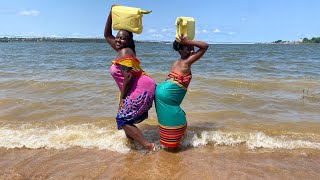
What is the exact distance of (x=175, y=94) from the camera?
4.23m

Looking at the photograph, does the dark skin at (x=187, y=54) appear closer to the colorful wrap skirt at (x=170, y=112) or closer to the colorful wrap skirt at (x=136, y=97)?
the colorful wrap skirt at (x=170, y=112)

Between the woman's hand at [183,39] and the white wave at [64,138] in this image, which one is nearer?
the woman's hand at [183,39]

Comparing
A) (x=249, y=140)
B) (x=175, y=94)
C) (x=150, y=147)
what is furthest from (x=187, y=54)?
(x=249, y=140)

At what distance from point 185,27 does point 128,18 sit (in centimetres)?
71

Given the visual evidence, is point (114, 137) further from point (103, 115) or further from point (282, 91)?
point (282, 91)

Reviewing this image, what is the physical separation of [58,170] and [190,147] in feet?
5.68

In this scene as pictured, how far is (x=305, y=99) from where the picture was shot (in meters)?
7.84

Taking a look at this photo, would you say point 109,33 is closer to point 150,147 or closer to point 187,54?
point 187,54

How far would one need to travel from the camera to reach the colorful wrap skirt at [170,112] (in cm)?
422

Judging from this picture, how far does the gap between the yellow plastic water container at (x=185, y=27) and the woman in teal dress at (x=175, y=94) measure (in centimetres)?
6

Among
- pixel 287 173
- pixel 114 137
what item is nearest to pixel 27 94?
pixel 114 137

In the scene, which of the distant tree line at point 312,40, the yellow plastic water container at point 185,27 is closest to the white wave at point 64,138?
the yellow plastic water container at point 185,27

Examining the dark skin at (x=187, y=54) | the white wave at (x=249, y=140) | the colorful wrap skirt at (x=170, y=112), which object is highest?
the dark skin at (x=187, y=54)

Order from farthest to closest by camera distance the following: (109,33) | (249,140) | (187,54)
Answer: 1. (249,140)
2. (109,33)
3. (187,54)
